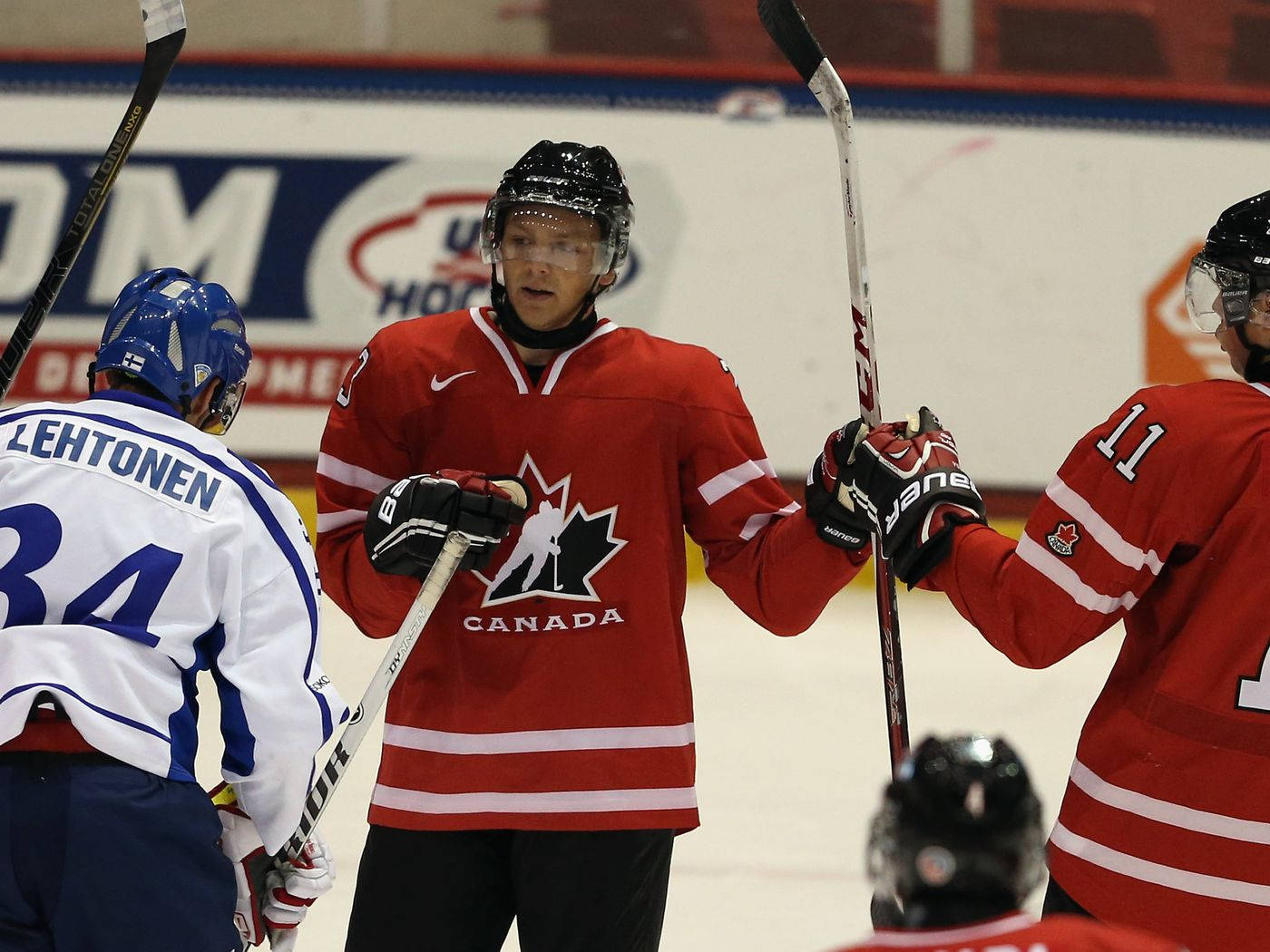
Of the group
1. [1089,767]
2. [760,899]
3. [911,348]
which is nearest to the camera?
[1089,767]

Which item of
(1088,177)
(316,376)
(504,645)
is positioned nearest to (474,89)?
(316,376)

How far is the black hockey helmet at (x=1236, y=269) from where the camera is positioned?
Result: 197 cm

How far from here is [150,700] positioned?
185 cm

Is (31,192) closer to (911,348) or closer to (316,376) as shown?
(316,376)

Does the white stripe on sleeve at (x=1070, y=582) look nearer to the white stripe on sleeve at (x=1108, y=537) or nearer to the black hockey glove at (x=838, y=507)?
the white stripe on sleeve at (x=1108, y=537)

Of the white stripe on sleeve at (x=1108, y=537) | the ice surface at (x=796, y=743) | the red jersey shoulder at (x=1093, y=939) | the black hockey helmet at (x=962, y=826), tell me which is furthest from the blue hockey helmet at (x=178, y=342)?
the ice surface at (x=796, y=743)

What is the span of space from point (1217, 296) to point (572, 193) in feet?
2.55

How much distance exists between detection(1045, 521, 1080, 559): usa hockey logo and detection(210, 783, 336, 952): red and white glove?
922mm

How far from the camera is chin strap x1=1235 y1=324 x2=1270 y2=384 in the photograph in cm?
196

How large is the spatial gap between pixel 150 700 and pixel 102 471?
24cm

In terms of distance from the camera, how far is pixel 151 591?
1.83 metres

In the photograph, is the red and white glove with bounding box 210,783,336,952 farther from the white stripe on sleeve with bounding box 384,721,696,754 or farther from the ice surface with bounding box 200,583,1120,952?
the ice surface with bounding box 200,583,1120,952

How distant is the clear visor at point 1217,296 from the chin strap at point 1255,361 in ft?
0.05

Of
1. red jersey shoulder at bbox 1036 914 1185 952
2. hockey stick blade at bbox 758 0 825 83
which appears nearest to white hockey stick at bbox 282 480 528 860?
hockey stick blade at bbox 758 0 825 83
